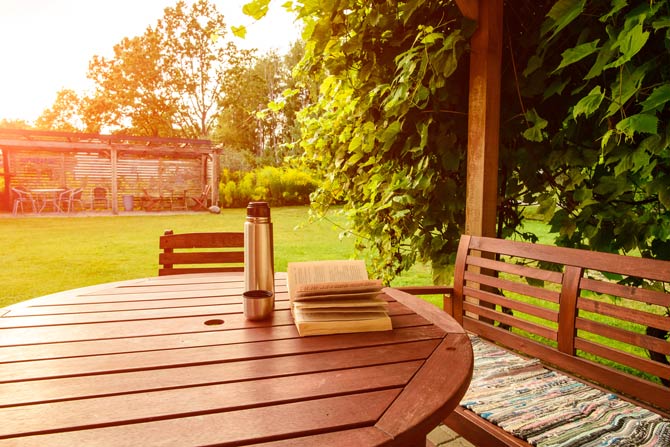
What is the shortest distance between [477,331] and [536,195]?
34.9 inches

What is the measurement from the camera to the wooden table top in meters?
0.61

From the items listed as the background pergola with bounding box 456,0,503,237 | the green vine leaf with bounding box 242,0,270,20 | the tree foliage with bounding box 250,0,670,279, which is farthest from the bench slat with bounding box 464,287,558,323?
the green vine leaf with bounding box 242,0,270,20

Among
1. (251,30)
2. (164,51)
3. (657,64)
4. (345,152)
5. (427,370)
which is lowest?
(427,370)

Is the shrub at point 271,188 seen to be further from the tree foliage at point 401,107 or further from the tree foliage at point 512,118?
the tree foliage at point 401,107

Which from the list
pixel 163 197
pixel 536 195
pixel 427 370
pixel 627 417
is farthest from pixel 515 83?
pixel 163 197

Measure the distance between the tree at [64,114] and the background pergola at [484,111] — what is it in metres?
22.7

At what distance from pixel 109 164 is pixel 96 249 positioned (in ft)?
26.4

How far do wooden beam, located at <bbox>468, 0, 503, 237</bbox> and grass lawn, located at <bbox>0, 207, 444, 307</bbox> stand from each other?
1.30 metres

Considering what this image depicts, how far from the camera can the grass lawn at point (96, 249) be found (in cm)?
430

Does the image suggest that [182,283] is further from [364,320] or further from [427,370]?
[427,370]

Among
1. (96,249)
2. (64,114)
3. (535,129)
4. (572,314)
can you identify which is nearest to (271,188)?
(96,249)

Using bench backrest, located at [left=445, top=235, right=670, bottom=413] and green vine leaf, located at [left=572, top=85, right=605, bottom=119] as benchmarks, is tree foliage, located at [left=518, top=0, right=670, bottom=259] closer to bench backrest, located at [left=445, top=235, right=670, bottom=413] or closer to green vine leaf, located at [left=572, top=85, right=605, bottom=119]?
green vine leaf, located at [left=572, top=85, right=605, bottom=119]

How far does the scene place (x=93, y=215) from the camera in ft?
34.7

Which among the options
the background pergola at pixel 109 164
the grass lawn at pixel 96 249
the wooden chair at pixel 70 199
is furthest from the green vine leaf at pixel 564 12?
the wooden chair at pixel 70 199
